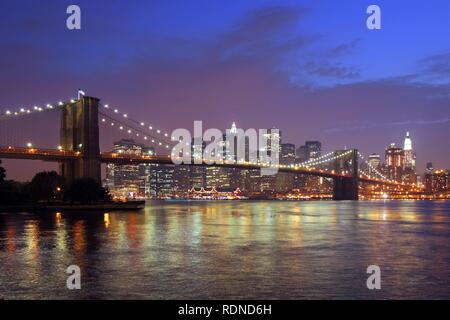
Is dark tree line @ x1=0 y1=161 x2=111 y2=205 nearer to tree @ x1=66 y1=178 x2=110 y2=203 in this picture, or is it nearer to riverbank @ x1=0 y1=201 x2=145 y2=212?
tree @ x1=66 y1=178 x2=110 y2=203

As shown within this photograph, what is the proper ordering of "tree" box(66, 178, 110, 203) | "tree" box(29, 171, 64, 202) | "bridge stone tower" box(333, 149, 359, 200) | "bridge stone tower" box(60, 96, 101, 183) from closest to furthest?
"tree" box(66, 178, 110, 203) < "bridge stone tower" box(60, 96, 101, 183) < "tree" box(29, 171, 64, 202) < "bridge stone tower" box(333, 149, 359, 200)

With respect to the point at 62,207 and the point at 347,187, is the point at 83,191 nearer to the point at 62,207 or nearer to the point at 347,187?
the point at 62,207

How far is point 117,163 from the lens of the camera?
74375 mm

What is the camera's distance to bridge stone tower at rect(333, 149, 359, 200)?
121125 mm

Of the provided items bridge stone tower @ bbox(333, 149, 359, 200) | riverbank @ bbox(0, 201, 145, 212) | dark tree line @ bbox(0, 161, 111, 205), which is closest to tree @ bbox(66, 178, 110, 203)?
dark tree line @ bbox(0, 161, 111, 205)

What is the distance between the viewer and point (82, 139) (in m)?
67.6

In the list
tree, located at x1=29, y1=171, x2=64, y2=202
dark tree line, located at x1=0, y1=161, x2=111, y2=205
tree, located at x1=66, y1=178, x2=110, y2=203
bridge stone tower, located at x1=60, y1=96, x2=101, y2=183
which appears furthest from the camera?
tree, located at x1=29, y1=171, x2=64, y2=202

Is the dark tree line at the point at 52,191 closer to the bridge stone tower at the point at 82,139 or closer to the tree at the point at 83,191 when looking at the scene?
the tree at the point at 83,191

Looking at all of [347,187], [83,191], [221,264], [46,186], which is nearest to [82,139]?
[46,186]

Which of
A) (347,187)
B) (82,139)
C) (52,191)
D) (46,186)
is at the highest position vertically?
(82,139)

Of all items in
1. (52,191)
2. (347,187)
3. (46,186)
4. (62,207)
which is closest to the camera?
(62,207)

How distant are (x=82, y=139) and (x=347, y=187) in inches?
2824

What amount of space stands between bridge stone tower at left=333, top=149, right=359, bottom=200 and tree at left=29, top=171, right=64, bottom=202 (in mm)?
69258
